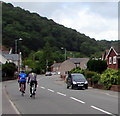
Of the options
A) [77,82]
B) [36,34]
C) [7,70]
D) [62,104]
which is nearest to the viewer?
[62,104]

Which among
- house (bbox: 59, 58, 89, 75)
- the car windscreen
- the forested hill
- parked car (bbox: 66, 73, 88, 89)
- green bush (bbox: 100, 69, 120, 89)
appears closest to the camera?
green bush (bbox: 100, 69, 120, 89)

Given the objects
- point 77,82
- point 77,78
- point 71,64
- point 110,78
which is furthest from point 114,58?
point 71,64

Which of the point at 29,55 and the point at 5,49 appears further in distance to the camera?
the point at 29,55

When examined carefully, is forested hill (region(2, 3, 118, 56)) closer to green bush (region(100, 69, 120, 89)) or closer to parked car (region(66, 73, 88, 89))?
parked car (region(66, 73, 88, 89))

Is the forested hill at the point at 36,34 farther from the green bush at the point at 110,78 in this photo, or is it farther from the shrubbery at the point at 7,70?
the green bush at the point at 110,78

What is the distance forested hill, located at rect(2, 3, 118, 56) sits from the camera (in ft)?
366

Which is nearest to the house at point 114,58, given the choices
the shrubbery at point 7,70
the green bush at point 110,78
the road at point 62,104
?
the shrubbery at point 7,70

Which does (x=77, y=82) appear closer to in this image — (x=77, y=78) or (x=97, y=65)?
(x=77, y=78)

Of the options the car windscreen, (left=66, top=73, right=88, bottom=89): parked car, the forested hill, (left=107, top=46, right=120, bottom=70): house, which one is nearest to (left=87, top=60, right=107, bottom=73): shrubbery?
(left=107, top=46, right=120, bottom=70): house

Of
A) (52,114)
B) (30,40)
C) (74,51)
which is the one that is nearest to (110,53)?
(52,114)

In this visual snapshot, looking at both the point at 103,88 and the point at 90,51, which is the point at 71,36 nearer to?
the point at 90,51

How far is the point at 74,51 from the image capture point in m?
148

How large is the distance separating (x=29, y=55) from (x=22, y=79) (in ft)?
396

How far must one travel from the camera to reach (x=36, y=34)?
5059 inches
